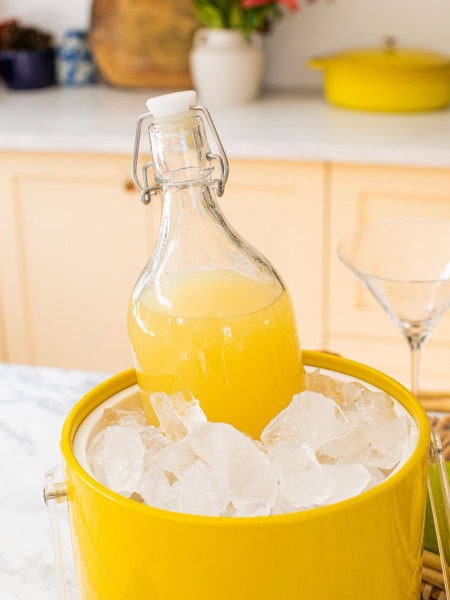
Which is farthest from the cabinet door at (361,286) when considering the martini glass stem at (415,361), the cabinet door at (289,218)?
the martini glass stem at (415,361)

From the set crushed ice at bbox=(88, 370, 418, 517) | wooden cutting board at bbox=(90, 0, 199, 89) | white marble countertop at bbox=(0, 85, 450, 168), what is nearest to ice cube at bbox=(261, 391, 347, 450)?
crushed ice at bbox=(88, 370, 418, 517)

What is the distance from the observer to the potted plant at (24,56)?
247 cm

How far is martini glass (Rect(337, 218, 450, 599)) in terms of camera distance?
1024 mm

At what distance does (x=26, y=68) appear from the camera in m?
2.48

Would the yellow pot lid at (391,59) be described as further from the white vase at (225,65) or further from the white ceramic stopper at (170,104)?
the white ceramic stopper at (170,104)

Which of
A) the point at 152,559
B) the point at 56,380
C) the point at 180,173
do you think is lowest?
the point at 56,380

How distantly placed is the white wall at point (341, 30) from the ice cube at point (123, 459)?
80.0 inches

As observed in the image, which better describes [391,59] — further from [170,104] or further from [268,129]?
[170,104]

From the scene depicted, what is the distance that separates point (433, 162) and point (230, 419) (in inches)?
53.2

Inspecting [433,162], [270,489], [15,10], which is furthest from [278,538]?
[15,10]

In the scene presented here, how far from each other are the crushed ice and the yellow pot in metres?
1.64

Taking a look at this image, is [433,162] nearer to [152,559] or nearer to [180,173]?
[180,173]

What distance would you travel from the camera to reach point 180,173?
555mm

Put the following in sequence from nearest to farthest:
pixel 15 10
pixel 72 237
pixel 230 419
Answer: pixel 230 419
pixel 72 237
pixel 15 10
